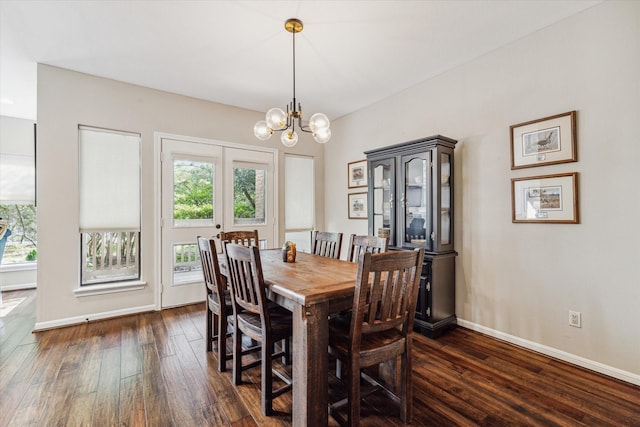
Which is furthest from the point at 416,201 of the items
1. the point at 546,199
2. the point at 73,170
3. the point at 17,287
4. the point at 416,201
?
the point at 17,287

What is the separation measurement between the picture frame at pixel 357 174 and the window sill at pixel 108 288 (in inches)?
123

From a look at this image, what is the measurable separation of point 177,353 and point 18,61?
340 centimetres

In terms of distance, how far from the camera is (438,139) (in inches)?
112

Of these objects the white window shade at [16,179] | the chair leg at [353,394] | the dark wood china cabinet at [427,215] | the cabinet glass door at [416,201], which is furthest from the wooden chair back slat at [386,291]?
the white window shade at [16,179]

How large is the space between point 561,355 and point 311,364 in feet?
7.35

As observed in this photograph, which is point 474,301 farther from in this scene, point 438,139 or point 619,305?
point 438,139

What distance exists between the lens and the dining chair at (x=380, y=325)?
4.77 feet

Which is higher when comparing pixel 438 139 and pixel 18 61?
pixel 18 61

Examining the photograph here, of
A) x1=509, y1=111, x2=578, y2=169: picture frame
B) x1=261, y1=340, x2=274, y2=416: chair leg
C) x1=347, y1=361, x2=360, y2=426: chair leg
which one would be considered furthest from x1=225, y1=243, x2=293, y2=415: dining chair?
x1=509, y1=111, x2=578, y2=169: picture frame

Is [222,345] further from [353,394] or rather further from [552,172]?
[552,172]

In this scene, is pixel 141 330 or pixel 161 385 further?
pixel 141 330

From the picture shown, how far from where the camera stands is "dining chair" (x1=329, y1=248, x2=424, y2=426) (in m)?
1.46

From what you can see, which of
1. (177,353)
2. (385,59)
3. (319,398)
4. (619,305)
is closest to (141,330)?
(177,353)

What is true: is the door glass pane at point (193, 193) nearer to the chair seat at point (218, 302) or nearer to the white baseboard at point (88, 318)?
the white baseboard at point (88, 318)
